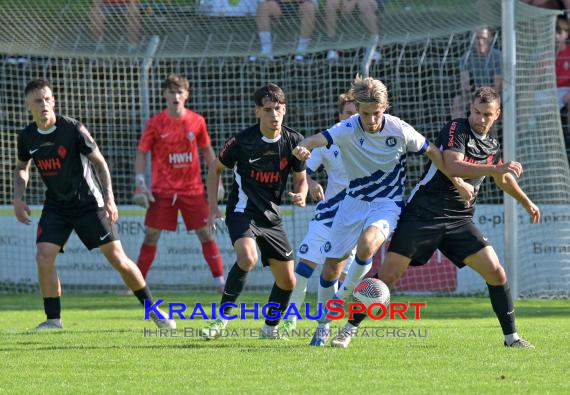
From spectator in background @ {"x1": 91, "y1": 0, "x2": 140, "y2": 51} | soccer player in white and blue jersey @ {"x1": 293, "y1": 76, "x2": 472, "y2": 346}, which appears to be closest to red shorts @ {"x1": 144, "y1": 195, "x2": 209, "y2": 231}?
spectator in background @ {"x1": 91, "y1": 0, "x2": 140, "y2": 51}

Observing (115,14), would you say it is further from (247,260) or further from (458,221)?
(458,221)

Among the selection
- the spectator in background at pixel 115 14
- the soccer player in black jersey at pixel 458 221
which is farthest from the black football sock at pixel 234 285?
the spectator in background at pixel 115 14

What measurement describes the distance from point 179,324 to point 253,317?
1.33 meters

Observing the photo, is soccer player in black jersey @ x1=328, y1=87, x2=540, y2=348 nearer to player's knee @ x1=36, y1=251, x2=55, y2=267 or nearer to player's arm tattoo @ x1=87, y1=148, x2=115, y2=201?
player's arm tattoo @ x1=87, y1=148, x2=115, y2=201

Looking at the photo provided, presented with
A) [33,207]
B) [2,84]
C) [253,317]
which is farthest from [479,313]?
[2,84]

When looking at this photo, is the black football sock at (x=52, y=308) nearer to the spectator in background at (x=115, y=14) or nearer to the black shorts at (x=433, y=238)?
the black shorts at (x=433, y=238)

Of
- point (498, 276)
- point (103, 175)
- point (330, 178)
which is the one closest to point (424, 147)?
point (498, 276)

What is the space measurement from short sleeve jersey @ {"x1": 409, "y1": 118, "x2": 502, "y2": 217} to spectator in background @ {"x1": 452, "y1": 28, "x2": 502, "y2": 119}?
21.1 feet

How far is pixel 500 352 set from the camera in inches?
301

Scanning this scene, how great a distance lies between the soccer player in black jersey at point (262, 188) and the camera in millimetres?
8680

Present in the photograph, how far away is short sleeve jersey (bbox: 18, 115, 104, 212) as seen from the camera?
9.60m

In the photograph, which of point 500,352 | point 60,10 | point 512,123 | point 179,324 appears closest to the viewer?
point 500,352

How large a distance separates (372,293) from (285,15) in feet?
23.6

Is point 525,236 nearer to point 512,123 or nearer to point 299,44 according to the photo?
point 512,123
